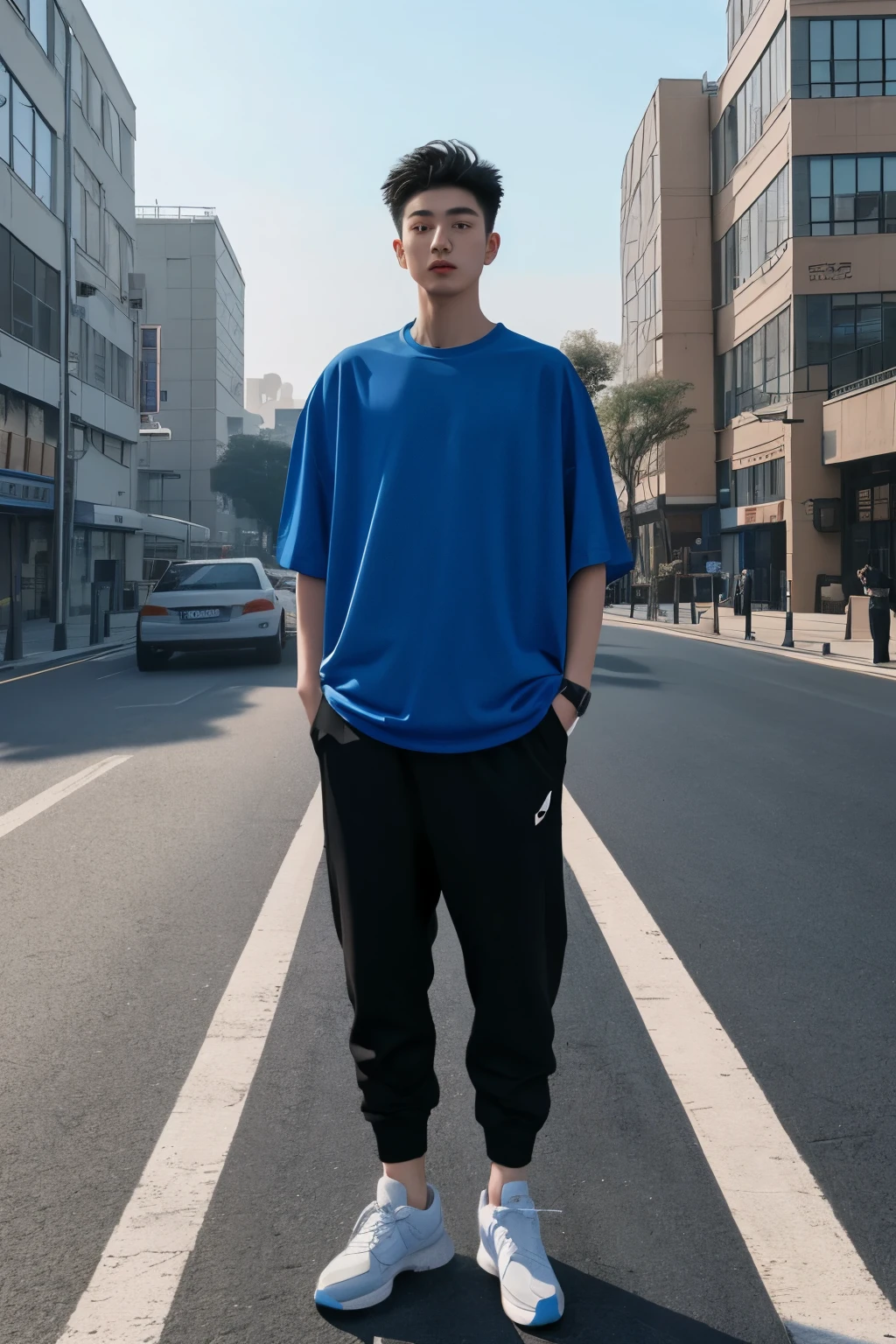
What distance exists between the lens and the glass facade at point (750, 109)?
139 ft

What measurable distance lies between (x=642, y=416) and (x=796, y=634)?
87.1 ft

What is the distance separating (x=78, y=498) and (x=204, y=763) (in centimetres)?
3442

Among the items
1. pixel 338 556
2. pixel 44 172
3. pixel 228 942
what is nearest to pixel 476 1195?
pixel 338 556

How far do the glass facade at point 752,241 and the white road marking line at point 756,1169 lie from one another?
4107 centimetres

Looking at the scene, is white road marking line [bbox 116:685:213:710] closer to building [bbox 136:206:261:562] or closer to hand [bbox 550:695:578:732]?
hand [bbox 550:695:578:732]

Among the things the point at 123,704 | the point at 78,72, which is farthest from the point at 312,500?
the point at 78,72

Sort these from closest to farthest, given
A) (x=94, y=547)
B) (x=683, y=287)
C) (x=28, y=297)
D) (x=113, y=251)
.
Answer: (x=28, y=297)
(x=94, y=547)
(x=113, y=251)
(x=683, y=287)

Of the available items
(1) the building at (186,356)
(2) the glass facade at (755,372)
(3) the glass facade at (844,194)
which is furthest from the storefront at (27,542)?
(1) the building at (186,356)

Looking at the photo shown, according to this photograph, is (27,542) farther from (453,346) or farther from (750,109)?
(453,346)

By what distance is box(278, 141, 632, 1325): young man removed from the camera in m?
2.45

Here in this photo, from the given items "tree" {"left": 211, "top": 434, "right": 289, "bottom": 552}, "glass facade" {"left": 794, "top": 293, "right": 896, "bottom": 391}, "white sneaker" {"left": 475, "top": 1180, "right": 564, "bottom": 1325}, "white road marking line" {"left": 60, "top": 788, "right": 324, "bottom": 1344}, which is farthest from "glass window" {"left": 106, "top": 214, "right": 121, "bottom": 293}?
"tree" {"left": 211, "top": 434, "right": 289, "bottom": 552}

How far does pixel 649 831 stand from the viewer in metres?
6.90

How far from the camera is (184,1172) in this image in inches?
114

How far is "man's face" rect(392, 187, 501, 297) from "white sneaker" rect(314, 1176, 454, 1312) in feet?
5.62
